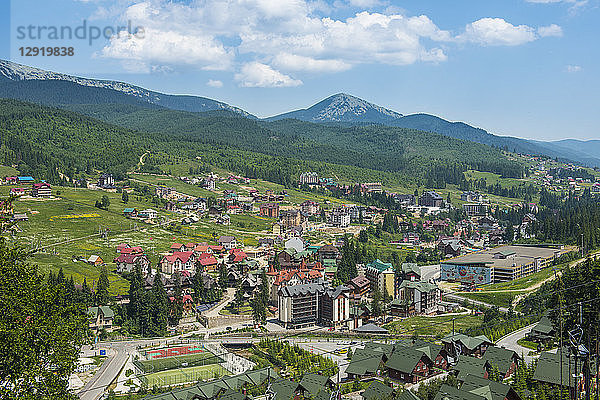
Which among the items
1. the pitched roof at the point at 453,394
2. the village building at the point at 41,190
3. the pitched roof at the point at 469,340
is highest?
the village building at the point at 41,190

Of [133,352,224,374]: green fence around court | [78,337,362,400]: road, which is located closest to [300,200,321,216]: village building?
[78,337,362,400]: road

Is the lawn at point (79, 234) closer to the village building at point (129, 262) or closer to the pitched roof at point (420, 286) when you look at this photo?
the village building at point (129, 262)

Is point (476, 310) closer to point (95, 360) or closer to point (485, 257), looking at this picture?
point (485, 257)

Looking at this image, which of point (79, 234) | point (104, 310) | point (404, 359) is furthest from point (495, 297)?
point (79, 234)

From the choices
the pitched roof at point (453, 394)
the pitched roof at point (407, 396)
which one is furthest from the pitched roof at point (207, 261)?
the pitched roof at point (453, 394)

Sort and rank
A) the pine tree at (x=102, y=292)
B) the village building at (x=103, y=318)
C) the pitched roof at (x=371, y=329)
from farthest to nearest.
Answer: the pine tree at (x=102, y=292) < the village building at (x=103, y=318) < the pitched roof at (x=371, y=329)

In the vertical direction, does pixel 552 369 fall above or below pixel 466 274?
above

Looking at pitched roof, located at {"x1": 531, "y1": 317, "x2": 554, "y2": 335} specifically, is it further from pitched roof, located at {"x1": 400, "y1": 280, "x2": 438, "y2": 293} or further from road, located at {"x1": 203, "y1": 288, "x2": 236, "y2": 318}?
road, located at {"x1": 203, "y1": 288, "x2": 236, "y2": 318}

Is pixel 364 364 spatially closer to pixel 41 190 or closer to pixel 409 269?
pixel 409 269
